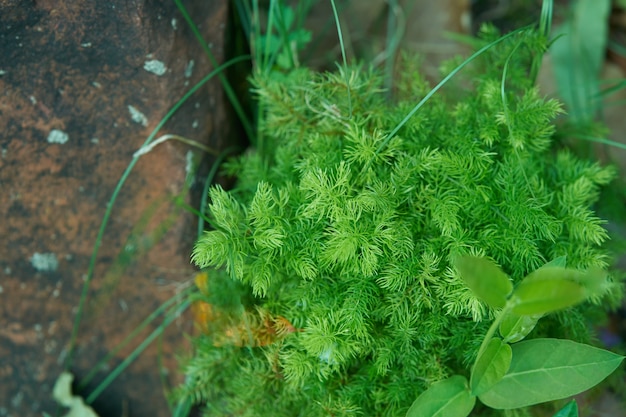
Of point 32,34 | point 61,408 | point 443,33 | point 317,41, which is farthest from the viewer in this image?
point 443,33

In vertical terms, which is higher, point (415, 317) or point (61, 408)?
point (415, 317)

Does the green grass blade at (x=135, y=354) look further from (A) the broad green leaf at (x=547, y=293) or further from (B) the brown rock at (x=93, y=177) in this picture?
(A) the broad green leaf at (x=547, y=293)

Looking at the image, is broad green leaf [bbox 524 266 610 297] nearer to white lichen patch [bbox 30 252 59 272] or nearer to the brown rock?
the brown rock

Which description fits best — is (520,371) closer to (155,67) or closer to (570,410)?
(570,410)

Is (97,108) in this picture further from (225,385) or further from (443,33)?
(443,33)

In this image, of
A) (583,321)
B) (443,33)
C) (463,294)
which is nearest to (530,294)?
(463,294)

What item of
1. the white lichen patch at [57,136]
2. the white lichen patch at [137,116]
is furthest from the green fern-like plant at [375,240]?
the white lichen patch at [57,136]
